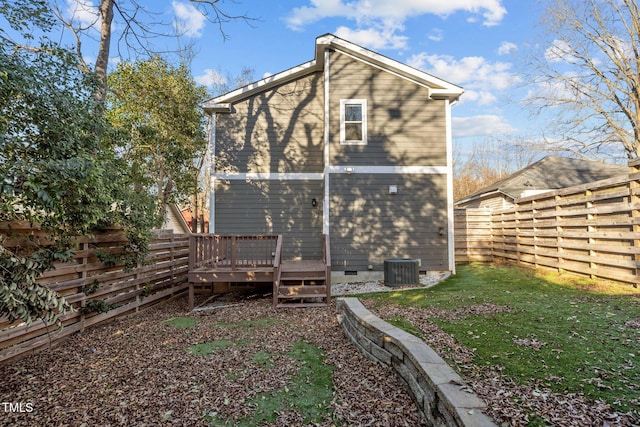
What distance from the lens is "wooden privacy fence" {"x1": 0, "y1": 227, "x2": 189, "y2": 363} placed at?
388 centimetres

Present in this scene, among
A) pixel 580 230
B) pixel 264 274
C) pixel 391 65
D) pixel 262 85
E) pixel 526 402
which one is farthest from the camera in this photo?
pixel 262 85

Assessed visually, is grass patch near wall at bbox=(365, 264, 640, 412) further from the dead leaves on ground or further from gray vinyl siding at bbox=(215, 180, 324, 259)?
gray vinyl siding at bbox=(215, 180, 324, 259)

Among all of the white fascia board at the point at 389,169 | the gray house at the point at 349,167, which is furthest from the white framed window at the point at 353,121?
the white fascia board at the point at 389,169

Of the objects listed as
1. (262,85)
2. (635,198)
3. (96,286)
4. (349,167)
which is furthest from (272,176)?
(635,198)

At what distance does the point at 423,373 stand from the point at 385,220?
21.2 ft

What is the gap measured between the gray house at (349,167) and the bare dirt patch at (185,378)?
165 inches

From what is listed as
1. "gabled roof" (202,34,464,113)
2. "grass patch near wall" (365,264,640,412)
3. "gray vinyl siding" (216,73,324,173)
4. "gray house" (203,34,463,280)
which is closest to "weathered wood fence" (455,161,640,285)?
"grass patch near wall" (365,264,640,412)

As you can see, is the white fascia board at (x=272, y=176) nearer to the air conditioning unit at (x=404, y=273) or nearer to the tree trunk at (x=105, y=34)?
the air conditioning unit at (x=404, y=273)

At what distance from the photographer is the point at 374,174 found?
892 cm

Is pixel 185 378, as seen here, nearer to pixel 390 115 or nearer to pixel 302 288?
pixel 302 288

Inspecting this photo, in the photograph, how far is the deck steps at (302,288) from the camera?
22.4 ft

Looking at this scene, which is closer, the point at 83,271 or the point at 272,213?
the point at 83,271

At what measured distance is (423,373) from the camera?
261 cm

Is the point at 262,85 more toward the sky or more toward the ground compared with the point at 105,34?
more toward the ground
